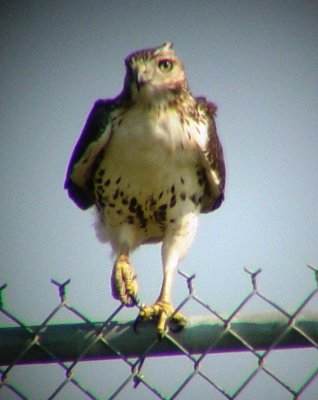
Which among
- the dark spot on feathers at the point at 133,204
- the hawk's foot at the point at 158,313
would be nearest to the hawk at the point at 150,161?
the dark spot on feathers at the point at 133,204

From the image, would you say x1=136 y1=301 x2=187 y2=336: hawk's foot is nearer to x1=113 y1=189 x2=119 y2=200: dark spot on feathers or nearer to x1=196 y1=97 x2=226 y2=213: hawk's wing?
x1=113 y1=189 x2=119 y2=200: dark spot on feathers

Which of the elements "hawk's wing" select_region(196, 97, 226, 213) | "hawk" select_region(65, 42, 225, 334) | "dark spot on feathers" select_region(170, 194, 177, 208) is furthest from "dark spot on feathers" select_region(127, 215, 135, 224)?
"hawk's wing" select_region(196, 97, 226, 213)

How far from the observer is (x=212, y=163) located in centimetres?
534

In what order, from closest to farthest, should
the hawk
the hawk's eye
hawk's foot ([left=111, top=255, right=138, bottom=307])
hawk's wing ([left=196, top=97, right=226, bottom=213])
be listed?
hawk's foot ([left=111, top=255, right=138, bottom=307])
the hawk
hawk's wing ([left=196, top=97, right=226, bottom=213])
the hawk's eye

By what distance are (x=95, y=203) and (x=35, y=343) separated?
2.86m

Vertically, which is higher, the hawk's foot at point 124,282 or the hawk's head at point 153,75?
the hawk's head at point 153,75

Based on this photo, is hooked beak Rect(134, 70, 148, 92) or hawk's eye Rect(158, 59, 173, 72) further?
hawk's eye Rect(158, 59, 173, 72)

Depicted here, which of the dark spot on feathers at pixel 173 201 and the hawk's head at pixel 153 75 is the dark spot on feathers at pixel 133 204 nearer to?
the dark spot on feathers at pixel 173 201

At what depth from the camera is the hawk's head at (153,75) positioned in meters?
5.23

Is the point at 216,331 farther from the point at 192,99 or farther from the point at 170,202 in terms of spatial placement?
the point at 192,99

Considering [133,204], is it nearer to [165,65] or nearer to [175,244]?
[175,244]

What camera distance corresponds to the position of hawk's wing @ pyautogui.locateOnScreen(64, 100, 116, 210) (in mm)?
5242

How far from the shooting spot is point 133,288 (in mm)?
4941

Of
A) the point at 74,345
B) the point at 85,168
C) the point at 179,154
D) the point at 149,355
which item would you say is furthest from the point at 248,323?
the point at 85,168
